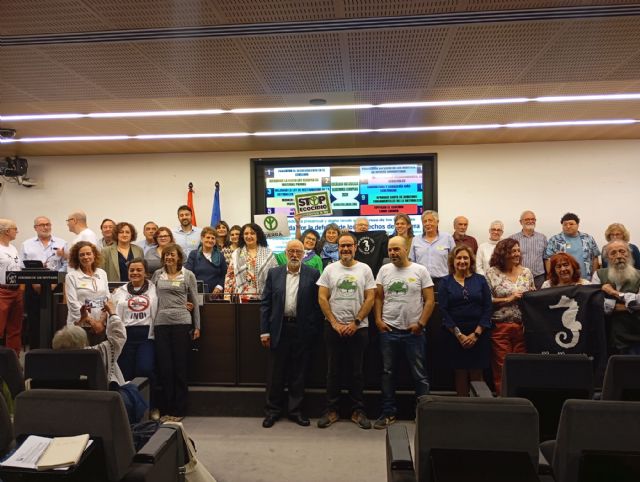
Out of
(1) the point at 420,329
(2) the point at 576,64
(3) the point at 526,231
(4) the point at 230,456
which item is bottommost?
(4) the point at 230,456

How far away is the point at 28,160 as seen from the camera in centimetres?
808

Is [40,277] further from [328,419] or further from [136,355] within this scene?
[328,419]

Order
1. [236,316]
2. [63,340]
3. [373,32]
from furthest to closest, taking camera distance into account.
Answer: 1. [236,316]
2. [373,32]
3. [63,340]

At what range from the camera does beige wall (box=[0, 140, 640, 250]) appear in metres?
7.21

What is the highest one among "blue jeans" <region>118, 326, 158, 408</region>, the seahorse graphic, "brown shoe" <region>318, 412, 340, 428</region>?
the seahorse graphic

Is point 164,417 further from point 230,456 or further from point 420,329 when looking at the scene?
point 420,329

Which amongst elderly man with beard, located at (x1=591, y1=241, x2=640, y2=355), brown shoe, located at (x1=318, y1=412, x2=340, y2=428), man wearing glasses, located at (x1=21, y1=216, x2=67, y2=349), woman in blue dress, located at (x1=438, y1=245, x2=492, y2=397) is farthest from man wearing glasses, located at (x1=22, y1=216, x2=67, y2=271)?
elderly man with beard, located at (x1=591, y1=241, x2=640, y2=355)

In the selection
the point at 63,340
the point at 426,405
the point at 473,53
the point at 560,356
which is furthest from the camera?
the point at 473,53

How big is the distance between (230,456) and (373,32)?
11.3 feet

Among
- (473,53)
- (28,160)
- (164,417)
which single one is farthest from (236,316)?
(28,160)

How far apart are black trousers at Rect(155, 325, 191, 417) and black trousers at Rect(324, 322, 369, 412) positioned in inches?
50.2

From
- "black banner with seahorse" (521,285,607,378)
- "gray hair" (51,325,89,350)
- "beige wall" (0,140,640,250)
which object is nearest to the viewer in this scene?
"gray hair" (51,325,89,350)

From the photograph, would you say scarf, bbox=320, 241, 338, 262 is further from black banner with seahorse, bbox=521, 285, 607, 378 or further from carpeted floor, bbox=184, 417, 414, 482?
black banner with seahorse, bbox=521, 285, 607, 378

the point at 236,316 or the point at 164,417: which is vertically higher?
the point at 236,316
